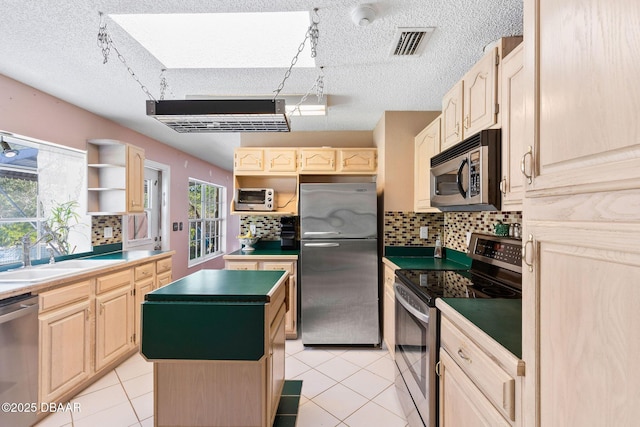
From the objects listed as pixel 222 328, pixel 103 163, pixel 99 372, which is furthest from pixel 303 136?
pixel 99 372

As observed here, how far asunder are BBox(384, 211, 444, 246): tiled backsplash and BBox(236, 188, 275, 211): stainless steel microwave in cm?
140

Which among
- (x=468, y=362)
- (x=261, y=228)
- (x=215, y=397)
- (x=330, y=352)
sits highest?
(x=261, y=228)

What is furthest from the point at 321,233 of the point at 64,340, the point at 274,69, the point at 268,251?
the point at 64,340

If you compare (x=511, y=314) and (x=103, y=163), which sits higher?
(x=103, y=163)

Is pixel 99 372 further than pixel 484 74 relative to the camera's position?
Yes

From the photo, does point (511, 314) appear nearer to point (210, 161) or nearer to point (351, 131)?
point (351, 131)

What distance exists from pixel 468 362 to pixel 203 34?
2.33 metres

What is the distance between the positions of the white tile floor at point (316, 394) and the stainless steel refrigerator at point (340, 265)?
233 mm

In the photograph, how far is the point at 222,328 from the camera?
138 cm

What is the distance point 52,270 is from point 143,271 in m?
0.68

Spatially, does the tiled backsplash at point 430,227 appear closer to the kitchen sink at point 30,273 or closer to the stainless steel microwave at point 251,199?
the kitchen sink at point 30,273

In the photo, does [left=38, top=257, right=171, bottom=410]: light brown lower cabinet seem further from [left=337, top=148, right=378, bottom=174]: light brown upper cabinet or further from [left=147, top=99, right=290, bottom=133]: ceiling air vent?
[left=337, top=148, right=378, bottom=174]: light brown upper cabinet

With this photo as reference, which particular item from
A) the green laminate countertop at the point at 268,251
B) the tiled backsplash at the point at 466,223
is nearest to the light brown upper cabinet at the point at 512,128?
the tiled backsplash at the point at 466,223

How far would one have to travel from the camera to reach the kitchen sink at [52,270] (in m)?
2.10
